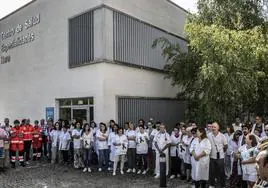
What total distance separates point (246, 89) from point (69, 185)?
7.25 m

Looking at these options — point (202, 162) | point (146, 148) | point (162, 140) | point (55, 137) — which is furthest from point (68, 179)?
point (202, 162)

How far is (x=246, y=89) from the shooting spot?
510 inches

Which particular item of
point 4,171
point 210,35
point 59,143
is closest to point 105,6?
point 210,35

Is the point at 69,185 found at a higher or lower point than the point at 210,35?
lower

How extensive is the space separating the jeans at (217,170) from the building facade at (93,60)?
6.36 m

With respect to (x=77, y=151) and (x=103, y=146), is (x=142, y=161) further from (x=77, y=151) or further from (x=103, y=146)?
(x=77, y=151)

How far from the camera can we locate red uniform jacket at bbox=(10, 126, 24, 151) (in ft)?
45.4

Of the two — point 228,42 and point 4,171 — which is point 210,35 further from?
point 4,171

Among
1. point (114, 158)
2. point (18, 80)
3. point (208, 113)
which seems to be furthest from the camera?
point (18, 80)

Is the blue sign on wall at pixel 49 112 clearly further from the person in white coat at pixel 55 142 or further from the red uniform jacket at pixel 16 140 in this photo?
the red uniform jacket at pixel 16 140

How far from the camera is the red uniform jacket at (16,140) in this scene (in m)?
13.9

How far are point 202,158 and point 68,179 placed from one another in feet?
15.4

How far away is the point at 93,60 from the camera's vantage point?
614 inches

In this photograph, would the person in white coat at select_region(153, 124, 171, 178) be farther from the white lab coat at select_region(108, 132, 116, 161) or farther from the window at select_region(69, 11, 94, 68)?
the window at select_region(69, 11, 94, 68)
